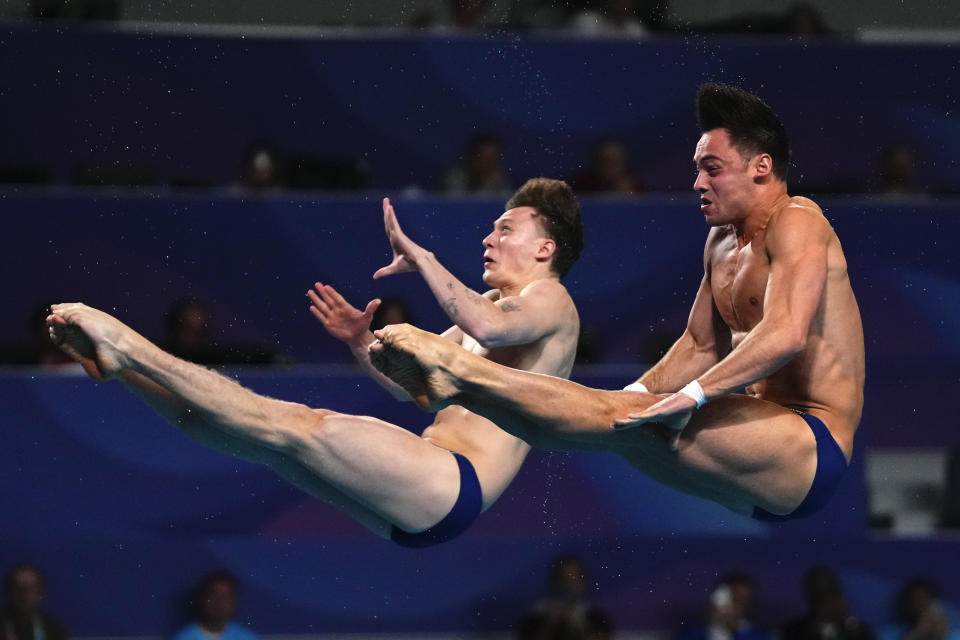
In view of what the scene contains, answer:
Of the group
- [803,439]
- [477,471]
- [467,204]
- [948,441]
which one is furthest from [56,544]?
[948,441]

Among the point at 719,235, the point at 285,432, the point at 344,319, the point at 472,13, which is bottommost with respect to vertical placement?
the point at 285,432

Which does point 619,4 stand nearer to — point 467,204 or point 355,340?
point 467,204

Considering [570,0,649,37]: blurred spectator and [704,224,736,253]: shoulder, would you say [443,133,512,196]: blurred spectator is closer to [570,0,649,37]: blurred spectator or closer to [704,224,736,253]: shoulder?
[570,0,649,37]: blurred spectator

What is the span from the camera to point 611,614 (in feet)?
27.5

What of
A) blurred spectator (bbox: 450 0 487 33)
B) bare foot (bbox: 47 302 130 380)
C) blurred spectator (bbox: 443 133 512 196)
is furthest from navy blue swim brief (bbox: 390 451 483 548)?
blurred spectator (bbox: 450 0 487 33)

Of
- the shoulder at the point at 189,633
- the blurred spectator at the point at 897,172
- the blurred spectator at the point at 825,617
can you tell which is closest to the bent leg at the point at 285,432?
the shoulder at the point at 189,633

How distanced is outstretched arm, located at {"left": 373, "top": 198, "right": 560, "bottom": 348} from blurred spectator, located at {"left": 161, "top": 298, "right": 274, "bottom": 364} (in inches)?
121

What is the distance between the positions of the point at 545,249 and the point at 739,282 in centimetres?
88

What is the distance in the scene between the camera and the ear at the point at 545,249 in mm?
5672

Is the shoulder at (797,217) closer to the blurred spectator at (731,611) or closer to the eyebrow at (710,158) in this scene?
the eyebrow at (710,158)

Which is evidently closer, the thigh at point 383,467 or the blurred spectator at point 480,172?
the thigh at point 383,467

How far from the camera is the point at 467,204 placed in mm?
8547

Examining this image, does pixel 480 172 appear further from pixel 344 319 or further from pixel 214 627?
pixel 344 319

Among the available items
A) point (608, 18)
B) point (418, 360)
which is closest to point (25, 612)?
point (418, 360)
